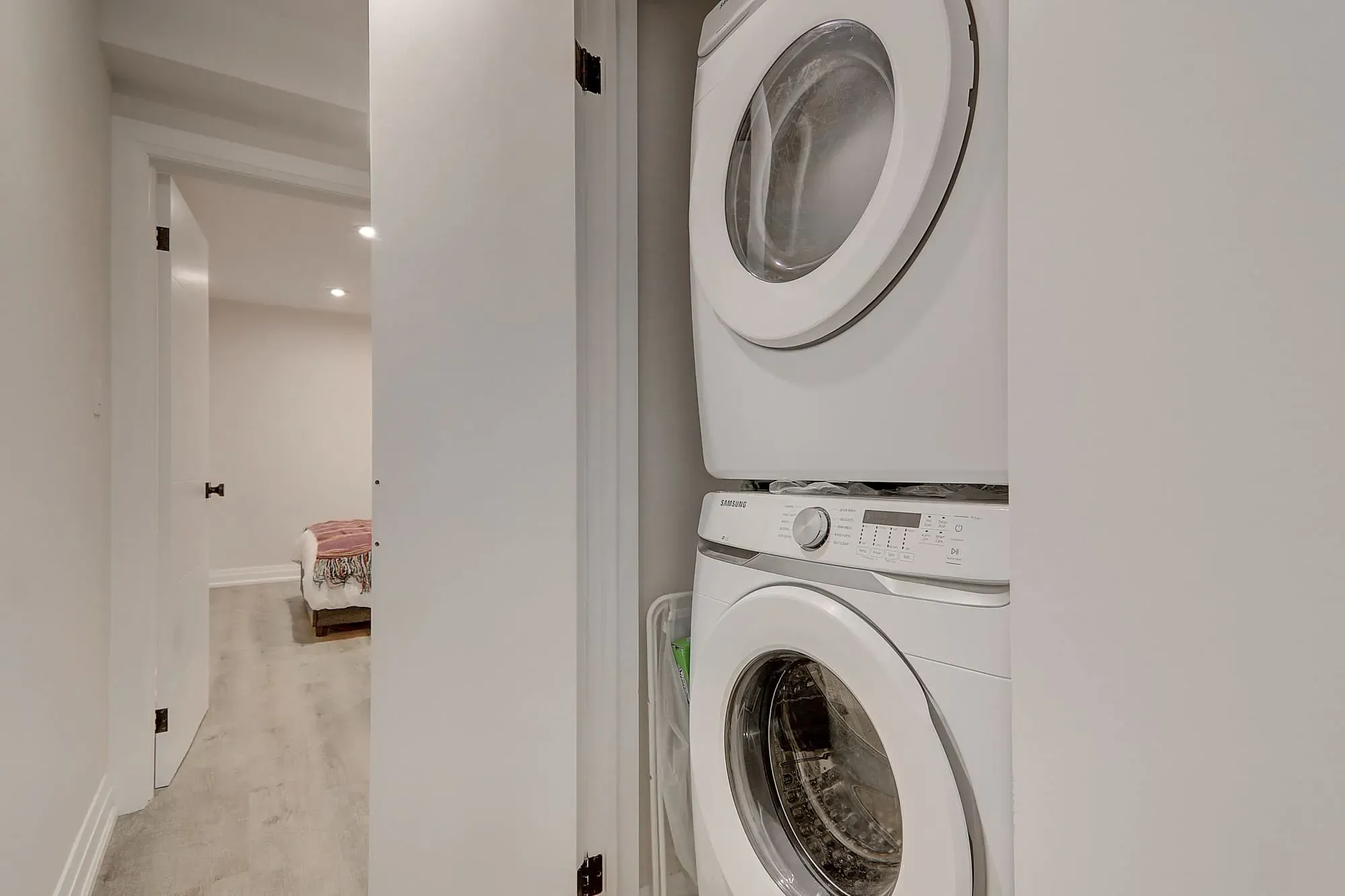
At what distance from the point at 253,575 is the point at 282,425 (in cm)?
127

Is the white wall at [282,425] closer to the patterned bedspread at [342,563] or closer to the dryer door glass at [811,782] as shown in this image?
the patterned bedspread at [342,563]

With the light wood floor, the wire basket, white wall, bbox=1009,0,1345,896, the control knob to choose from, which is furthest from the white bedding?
white wall, bbox=1009,0,1345,896

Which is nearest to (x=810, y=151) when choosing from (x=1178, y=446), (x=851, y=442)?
(x=851, y=442)

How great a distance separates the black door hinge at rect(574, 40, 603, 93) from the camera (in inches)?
48.2

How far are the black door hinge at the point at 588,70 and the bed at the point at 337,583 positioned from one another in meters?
2.99

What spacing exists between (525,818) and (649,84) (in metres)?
1.55

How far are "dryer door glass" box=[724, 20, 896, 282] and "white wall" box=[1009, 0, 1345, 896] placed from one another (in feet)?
1.11

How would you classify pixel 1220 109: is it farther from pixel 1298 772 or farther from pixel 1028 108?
pixel 1298 772

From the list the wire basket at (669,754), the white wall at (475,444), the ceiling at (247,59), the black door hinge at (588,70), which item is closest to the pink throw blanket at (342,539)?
the ceiling at (247,59)

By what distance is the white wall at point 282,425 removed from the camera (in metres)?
4.96

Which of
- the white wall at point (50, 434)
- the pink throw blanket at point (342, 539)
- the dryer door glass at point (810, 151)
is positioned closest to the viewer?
the dryer door glass at point (810, 151)

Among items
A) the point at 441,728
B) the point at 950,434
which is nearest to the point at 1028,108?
the point at 950,434

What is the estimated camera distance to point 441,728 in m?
1.15

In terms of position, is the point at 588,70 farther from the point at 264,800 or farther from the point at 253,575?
the point at 253,575
